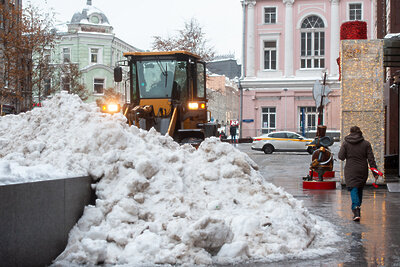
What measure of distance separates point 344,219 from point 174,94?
7.77 m

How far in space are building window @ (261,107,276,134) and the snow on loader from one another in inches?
1469

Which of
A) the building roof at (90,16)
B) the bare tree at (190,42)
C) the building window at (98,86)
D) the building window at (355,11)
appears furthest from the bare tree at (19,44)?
the building roof at (90,16)

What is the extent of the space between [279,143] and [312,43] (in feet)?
66.6

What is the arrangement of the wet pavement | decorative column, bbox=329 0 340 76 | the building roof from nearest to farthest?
the wet pavement
decorative column, bbox=329 0 340 76
the building roof

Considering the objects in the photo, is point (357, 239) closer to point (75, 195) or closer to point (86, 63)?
point (75, 195)

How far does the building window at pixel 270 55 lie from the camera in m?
54.3

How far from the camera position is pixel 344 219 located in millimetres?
9969

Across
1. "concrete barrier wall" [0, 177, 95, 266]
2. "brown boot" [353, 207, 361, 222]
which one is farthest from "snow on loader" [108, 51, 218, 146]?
"concrete barrier wall" [0, 177, 95, 266]

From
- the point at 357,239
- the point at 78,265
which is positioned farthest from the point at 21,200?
the point at 357,239

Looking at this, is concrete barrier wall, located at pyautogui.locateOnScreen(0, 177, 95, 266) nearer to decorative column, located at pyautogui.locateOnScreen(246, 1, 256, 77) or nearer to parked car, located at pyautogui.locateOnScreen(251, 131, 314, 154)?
parked car, located at pyautogui.locateOnScreen(251, 131, 314, 154)

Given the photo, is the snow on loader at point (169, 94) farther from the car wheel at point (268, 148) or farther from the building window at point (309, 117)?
the building window at point (309, 117)

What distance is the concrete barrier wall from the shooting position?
548cm

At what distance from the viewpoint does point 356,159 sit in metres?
10.0

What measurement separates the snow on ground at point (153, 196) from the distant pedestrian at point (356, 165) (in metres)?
0.95
